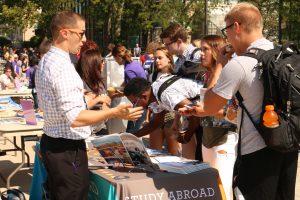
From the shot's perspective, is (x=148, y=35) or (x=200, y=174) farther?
(x=148, y=35)

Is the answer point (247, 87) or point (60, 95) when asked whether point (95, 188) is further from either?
point (247, 87)

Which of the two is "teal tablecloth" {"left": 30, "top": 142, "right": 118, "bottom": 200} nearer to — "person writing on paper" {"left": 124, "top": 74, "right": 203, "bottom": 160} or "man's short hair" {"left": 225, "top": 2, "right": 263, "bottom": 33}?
"person writing on paper" {"left": 124, "top": 74, "right": 203, "bottom": 160}

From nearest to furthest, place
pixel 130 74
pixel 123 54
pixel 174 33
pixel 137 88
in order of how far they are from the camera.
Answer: pixel 137 88
pixel 174 33
pixel 130 74
pixel 123 54

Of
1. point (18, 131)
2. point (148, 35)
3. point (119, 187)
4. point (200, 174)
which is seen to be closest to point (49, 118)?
point (119, 187)

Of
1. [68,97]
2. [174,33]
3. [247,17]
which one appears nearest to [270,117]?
[247,17]

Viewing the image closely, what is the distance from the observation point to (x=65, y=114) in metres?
3.21

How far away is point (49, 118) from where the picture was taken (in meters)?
3.34

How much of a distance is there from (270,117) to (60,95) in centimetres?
124

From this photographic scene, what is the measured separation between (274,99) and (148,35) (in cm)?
3877

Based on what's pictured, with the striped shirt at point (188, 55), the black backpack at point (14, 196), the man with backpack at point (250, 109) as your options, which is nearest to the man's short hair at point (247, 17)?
the man with backpack at point (250, 109)

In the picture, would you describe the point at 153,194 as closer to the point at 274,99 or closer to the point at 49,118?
the point at 49,118

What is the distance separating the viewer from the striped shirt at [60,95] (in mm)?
3197

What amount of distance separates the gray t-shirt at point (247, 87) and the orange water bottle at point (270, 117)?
0.35ft

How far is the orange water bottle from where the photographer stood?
9.29 feet
